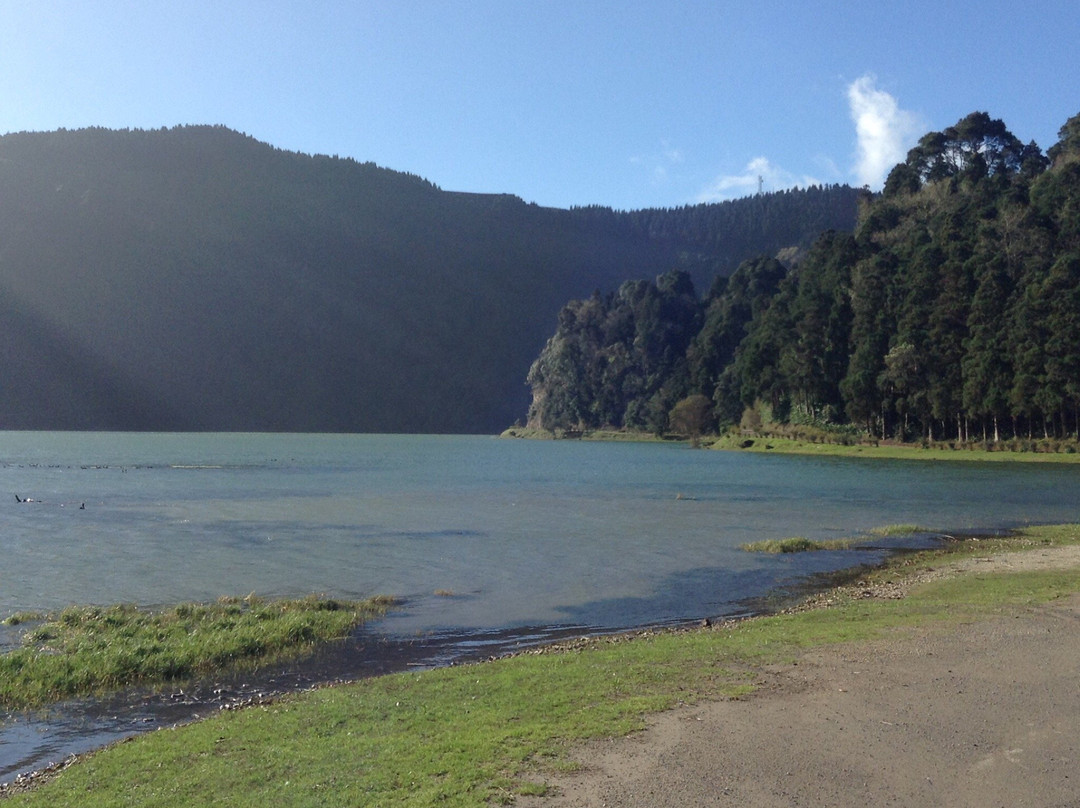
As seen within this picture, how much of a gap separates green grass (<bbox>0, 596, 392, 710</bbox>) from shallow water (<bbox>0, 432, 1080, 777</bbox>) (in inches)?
47.3

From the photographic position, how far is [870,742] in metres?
9.37

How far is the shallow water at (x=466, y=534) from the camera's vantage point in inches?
868

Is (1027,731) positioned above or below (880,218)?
below

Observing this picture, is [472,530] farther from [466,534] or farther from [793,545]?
[793,545]

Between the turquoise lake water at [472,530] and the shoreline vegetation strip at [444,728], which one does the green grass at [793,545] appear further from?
the shoreline vegetation strip at [444,728]

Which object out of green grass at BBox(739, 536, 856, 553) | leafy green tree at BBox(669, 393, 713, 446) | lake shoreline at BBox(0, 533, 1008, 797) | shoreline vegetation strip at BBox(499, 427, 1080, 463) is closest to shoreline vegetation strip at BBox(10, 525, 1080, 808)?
lake shoreline at BBox(0, 533, 1008, 797)

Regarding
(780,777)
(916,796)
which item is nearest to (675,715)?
(780,777)

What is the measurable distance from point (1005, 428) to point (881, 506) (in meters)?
55.1

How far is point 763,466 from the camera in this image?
8800 centimetres

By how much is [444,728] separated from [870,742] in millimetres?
4785

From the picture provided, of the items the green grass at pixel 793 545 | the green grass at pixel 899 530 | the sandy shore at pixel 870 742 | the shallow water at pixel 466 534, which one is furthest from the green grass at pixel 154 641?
the green grass at pixel 899 530

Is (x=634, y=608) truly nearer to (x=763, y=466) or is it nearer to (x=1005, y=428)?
(x=763, y=466)

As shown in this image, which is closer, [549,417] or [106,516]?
[106,516]

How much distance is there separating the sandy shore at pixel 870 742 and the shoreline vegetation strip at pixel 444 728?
612 mm
